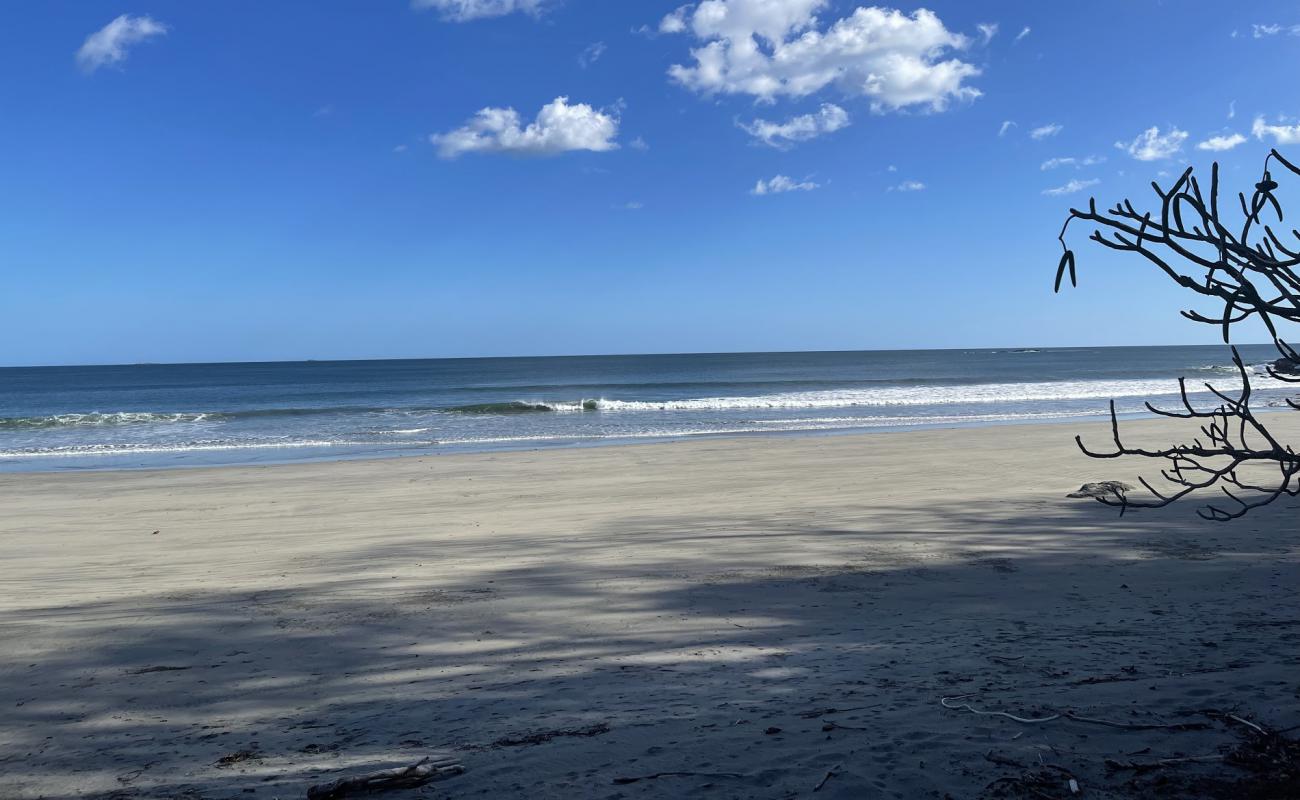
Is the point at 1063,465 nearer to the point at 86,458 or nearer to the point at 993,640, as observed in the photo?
the point at 993,640

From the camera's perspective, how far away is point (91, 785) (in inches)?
108

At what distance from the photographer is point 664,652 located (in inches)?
158

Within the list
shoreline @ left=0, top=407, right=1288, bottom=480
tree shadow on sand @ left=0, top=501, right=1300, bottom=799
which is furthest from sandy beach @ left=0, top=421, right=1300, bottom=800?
shoreline @ left=0, top=407, right=1288, bottom=480

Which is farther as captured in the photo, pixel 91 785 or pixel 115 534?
pixel 115 534

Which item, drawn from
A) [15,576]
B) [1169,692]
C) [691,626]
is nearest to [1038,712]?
[1169,692]

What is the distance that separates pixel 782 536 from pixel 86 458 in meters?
18.2

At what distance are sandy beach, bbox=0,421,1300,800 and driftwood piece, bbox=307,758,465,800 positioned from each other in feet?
0.27

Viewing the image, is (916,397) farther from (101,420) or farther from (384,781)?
(384,781)

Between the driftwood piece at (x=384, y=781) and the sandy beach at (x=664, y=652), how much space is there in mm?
83

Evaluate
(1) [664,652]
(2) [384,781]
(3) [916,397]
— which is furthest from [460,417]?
(2) [384,781]

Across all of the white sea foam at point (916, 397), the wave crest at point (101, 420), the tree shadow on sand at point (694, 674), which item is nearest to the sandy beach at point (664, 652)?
the tree shadow on sand at point (694, 674)

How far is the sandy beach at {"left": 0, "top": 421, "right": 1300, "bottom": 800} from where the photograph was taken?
2.69 metres

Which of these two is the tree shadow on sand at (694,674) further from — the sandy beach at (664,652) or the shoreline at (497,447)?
the shoreline at (497,447)

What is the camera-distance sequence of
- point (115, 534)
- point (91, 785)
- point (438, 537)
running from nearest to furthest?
1. point (91, 785)
2. point (438, 537)
3. point (115, 534)
